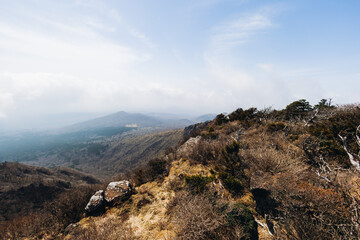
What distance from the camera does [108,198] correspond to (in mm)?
6598

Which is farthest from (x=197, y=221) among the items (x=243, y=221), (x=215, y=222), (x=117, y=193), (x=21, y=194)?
(x=21, y=194)

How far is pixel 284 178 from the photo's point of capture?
157 inches

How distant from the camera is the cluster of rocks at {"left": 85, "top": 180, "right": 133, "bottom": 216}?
20.3 feet

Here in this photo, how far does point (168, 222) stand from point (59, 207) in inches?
217

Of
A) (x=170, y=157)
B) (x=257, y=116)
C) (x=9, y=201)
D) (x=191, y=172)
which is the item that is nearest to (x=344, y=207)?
(x=191, y=172)

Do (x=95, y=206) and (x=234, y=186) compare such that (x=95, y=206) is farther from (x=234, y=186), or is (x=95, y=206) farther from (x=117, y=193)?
(x=234, y=186)

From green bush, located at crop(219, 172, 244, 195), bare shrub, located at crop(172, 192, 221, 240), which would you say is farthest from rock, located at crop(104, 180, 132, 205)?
green bush, located at crop(219, 172, 244, 195)

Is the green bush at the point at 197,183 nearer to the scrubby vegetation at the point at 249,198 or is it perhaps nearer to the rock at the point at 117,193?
the scrubby vegetation at the point at 249,198

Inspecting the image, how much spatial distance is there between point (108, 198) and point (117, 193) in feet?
1.39

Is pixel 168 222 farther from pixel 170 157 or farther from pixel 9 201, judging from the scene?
pixel 9 201

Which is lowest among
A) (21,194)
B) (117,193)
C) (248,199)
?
(21,194)

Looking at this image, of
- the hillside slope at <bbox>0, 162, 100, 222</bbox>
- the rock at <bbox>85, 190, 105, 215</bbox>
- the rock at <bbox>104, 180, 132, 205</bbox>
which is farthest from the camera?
the hillside slope at <bbox>0, 162, 100, 222</bbox>

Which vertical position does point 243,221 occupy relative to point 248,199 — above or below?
above

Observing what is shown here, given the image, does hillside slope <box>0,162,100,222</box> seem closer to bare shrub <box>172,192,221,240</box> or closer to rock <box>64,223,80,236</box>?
rock <box>64,223,80,236</box>
